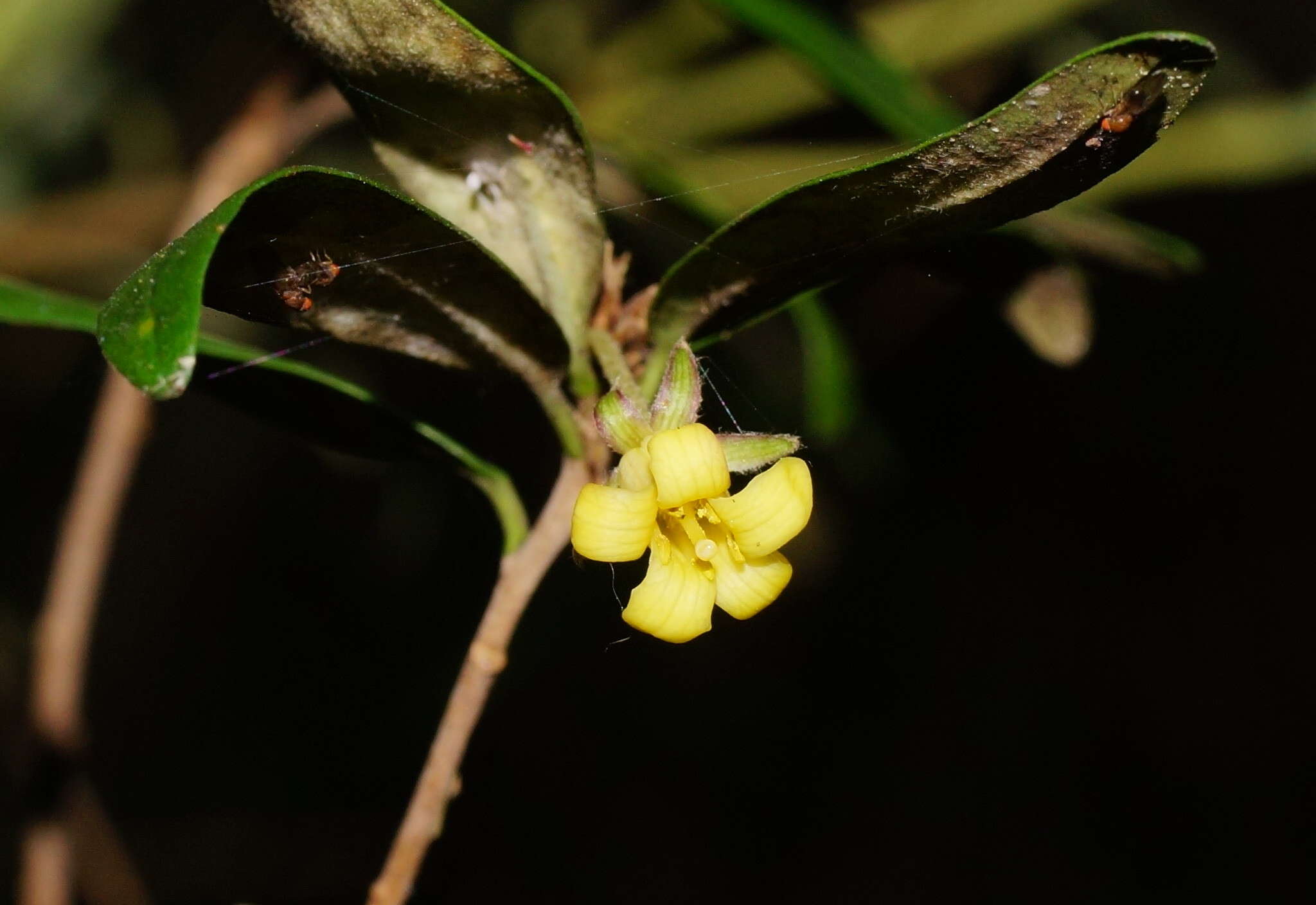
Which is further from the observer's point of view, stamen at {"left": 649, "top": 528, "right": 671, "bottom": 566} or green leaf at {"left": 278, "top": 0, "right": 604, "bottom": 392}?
stamen at {"left": 649, "top": 528, "right": 671, "bottom": 566}

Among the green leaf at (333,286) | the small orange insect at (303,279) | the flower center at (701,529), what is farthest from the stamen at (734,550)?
the small orange insect at (303,279)

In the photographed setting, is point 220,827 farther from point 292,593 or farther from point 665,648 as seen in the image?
point 665,648

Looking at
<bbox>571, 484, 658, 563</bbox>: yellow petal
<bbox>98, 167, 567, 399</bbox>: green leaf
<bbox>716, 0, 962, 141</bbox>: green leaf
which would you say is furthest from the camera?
<bbox>716, 0, 962, 141</bbox>: green leaf

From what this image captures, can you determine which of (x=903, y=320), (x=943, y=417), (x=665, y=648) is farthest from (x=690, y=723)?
(x=903, y=320)

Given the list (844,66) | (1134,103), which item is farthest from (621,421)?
(844,66)

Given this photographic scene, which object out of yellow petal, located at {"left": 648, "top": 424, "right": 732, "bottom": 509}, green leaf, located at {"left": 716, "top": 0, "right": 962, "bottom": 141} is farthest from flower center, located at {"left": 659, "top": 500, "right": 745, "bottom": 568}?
green leaf, located at {"left": 716, "top": 0, "right": 962, "bottom": 141}

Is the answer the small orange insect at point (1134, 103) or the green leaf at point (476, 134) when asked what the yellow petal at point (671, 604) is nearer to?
the green leaf at point (476, 134)

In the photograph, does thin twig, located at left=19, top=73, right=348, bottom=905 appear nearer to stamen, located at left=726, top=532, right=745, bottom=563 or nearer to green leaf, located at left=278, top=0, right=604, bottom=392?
green leaf, located at left=278, top=0, right=604, bottom=392
